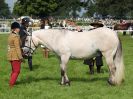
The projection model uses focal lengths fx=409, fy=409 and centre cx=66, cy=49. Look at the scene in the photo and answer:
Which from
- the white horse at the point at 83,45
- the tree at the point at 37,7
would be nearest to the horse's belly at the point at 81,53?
the white horse at the point at 83,45

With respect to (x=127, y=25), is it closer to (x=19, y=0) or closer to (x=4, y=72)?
(x=4, y=72)

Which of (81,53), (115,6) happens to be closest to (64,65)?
(81,53)

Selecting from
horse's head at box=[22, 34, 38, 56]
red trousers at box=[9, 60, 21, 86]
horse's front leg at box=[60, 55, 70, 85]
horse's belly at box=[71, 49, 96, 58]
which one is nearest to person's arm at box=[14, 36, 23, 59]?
red trousers at box=[9, 60, 21, 86]

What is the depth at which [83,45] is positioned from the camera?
39.3ft

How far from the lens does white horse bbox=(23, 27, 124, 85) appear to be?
11.9 m

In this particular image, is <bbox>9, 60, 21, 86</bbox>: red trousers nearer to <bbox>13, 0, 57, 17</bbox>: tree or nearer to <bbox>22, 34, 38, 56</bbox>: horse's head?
<bbox>22, 34, 38, 56</bbox>: horse's head

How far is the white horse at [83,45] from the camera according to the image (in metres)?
11.9

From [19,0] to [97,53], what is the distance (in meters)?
84.1

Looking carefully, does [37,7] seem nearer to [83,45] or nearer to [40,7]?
[40,7]

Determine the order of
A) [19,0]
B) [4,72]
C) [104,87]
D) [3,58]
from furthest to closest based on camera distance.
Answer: [19,0] → [3,58] → [4,72] → [104,87]

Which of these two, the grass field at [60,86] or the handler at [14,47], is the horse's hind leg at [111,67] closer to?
the grass field at [60,86]

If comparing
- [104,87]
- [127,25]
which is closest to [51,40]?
[104,87]

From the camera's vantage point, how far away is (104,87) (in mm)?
11820

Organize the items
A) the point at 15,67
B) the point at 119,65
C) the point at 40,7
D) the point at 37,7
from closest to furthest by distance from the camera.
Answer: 1. the point at 15,67
2. the point at 119,65
3. the point at 37,7
4. the point at 40,7
